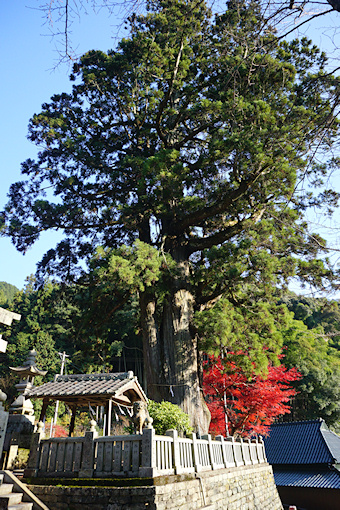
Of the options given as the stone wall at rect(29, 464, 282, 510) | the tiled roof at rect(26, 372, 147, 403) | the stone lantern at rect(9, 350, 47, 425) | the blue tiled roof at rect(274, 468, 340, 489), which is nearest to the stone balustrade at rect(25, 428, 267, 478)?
the stone wall at rect(29, 464, 282, 510)

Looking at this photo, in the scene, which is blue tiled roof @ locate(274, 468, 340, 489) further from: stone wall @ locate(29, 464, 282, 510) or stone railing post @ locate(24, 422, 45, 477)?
stone railing post @ locate(24, 422, 45, 477)

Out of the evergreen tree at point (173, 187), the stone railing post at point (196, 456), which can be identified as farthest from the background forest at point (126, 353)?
the stone railing post at point (196, 456)

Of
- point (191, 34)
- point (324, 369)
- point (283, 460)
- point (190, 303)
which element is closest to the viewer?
point (190, 303)

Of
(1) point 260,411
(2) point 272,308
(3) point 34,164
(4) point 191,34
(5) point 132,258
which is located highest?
(4) point 191,34

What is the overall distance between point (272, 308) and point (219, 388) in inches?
200

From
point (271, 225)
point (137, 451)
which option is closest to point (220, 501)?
point (137, 451)

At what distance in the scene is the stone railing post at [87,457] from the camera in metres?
5.60

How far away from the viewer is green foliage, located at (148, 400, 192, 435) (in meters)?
7.67

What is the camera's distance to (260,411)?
46.3 feet

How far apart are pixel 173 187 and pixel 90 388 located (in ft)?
18.9

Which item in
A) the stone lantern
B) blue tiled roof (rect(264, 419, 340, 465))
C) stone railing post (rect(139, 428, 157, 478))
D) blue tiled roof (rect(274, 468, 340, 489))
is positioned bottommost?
blue tiled roof (rect(274, 468, 340, 489))

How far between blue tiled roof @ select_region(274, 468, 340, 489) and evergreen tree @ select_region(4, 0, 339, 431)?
7.68 metres

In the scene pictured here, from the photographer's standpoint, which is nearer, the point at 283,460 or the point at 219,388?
the point at 219,388

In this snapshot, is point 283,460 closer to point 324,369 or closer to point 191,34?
point 324,369
